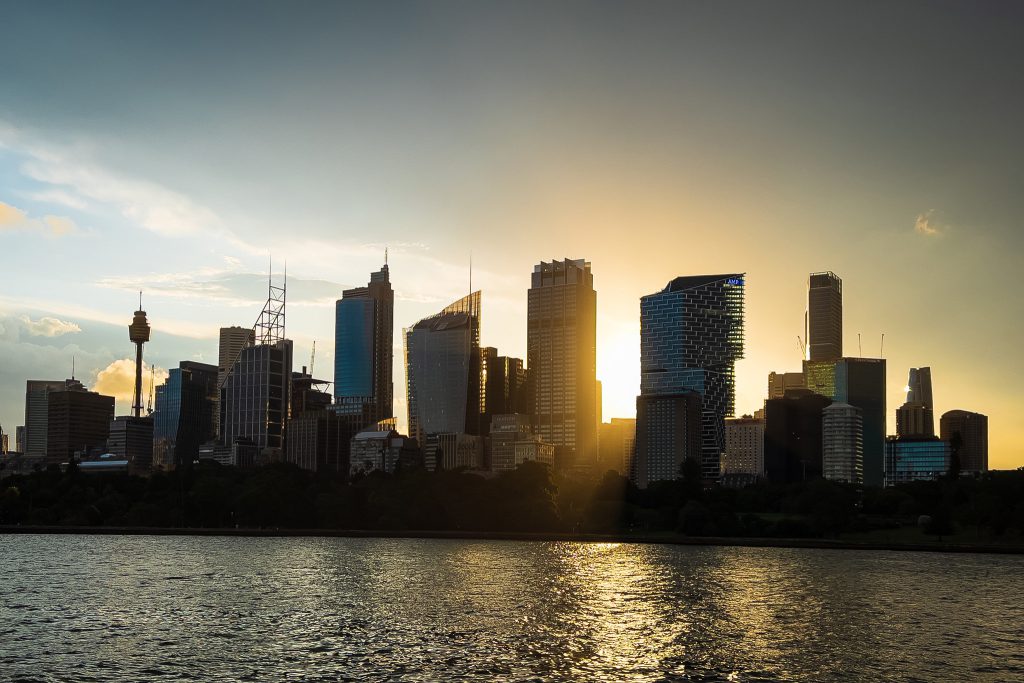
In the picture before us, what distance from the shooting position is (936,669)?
79.8 m

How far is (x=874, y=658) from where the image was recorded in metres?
84.6

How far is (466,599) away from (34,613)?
45565 millimetres

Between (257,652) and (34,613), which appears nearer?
(257,652)

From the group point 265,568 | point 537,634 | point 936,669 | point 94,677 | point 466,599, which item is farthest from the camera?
point 265,568

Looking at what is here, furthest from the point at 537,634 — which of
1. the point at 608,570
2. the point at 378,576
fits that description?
the point at 608,570

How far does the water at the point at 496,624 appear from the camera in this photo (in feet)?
253

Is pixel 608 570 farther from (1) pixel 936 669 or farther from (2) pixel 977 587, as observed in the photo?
(1) pixel 936 669

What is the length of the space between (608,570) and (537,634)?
272 ft

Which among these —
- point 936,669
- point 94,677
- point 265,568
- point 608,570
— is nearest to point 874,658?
point 936,669

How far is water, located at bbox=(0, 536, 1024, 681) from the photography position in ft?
253

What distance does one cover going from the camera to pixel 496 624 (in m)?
101

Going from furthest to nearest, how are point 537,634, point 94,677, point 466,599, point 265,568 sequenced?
point 265,568
point 466,599
point 537,634
point 94,677

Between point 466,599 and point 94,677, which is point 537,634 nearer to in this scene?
point 466,599

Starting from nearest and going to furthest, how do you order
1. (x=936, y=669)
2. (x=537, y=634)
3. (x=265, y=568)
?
(x=936, y=669) < (x=537, y=634) < (x=265, y=568)
